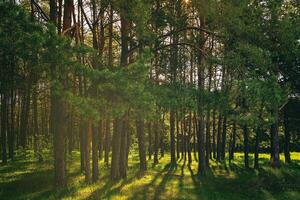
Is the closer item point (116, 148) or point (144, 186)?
point (144, 186)

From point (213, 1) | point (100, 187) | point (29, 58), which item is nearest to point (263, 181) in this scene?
point (100, 187)

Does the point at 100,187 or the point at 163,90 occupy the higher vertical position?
the point at 163,90

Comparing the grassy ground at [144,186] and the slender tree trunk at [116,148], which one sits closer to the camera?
the grassy ground at [144,186]

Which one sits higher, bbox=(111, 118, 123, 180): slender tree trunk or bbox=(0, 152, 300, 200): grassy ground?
bbox=(111, 118, 123, 180): slender tree trunk

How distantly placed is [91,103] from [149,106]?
2.02 m

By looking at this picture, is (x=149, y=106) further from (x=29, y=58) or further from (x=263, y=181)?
(x=263, y=181)

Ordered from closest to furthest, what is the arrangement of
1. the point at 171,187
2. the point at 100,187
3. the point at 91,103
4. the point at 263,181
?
1. the point at 91,103
2. the point at 100,187
3. the point at 171,187
4. the point at 263,181

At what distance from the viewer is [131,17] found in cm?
1541

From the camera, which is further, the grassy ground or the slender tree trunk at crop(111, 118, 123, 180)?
the slender tree trunk at crop(111, 118, 123, 180)

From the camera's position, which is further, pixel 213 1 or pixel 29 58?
pixel 213 1

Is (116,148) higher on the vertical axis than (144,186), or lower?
higher

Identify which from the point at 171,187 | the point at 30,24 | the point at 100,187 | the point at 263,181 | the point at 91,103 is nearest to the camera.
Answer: the point at 30,24

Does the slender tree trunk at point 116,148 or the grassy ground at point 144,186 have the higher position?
the slender tree trunk at point 116,148

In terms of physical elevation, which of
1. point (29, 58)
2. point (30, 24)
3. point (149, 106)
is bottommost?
point (149, 106)
